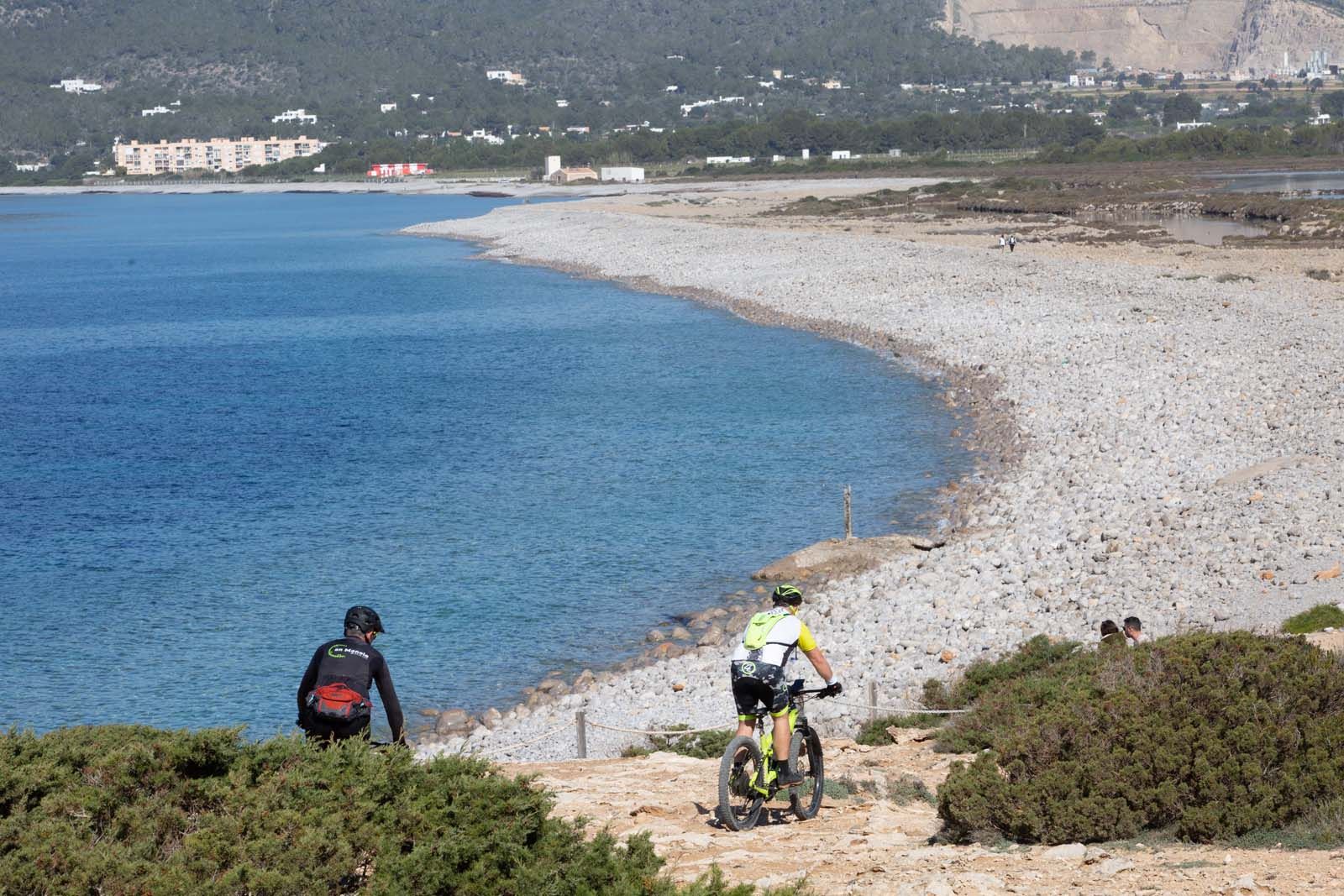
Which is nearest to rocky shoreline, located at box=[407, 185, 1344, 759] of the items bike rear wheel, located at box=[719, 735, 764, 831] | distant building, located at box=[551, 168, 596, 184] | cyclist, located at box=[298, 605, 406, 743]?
bike rear wheel, located at box=[719, 735, 764, 831]

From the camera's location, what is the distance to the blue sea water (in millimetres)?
19438

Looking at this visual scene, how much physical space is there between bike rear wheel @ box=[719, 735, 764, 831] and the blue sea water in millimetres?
8442

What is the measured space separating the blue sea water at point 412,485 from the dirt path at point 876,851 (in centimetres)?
701

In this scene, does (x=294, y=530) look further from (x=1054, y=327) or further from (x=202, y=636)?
(x=1054, y=327)

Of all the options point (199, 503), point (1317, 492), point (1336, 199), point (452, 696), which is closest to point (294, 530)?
point (199, 503)

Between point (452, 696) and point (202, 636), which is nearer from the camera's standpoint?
point (452, 696)

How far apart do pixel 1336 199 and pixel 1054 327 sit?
54114 mm

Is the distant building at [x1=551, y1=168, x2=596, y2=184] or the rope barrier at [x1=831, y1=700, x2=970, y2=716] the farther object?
the distant building at [x1=551, y1=168, x2=596, y2=184]

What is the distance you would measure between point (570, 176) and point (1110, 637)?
564ft

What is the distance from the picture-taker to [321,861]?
693cm

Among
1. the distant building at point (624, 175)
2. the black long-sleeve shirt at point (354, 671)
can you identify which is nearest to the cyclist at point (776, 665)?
the black long-sleeve shirt at point (354, 671)

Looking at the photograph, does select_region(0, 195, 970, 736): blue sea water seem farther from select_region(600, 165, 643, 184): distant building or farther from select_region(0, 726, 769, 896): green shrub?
select_region(600, 165, 643, 184): distant building

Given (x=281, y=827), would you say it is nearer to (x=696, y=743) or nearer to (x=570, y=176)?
(x=696, y=743)

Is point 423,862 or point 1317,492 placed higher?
point 423,862
